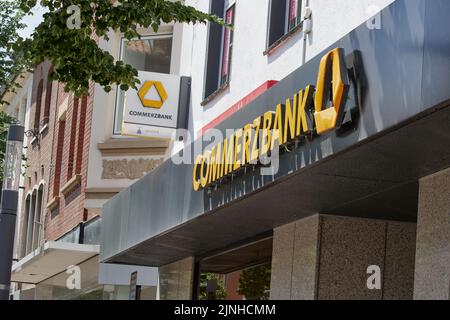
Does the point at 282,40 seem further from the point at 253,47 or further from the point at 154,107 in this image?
the point at 154,107

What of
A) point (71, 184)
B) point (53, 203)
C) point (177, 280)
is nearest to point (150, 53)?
point (71, 184)

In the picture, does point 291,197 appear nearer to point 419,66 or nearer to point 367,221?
point 367,221

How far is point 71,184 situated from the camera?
928 inches

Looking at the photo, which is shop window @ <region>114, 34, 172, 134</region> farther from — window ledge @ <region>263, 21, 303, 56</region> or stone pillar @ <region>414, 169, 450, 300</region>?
stone pillar @ <region>414, 169, 450, 300</region>

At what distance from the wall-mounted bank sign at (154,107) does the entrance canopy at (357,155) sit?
56.6 inches

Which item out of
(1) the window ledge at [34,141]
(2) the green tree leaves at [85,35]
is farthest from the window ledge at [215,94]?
(1) the window ledge at [34,141]

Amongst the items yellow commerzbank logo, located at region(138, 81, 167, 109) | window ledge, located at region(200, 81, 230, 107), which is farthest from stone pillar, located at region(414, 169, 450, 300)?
yellow commerzbank logo, located at region(138, 81, 167, 109)

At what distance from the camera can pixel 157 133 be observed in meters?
16.8

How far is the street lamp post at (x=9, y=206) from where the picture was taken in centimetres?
1085

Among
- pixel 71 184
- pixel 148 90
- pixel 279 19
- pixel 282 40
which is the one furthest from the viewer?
pixel 71 184

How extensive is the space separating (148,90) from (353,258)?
5.52 meters

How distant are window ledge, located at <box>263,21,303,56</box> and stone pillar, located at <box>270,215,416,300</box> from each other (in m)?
2.07

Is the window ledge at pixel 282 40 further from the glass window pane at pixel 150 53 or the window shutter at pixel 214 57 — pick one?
the glass window pane at pixel 150 53

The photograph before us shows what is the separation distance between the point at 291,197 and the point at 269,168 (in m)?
0.68
